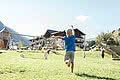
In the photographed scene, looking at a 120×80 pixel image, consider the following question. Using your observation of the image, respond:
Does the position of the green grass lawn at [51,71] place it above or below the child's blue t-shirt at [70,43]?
below

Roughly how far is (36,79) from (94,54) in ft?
67.0

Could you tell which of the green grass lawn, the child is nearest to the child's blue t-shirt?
the child

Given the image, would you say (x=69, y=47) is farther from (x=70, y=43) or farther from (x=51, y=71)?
(x=51, y=71)

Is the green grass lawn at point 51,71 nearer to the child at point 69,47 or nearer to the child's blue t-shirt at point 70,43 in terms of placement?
the child at point 69,47

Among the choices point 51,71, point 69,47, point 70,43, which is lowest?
point 51,71

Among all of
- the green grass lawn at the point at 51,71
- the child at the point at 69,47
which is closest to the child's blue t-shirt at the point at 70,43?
the child at the point at 69,47

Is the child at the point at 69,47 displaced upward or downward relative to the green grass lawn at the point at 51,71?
upward

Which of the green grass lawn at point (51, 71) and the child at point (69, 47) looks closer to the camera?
the green grass lawn at point (51, 71)

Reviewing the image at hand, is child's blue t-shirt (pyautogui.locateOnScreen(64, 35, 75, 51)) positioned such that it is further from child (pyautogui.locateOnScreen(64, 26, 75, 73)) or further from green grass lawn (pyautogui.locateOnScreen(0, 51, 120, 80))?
green grass lawn (pyautogui.locateOnScreen(0, 51, 120, 80))

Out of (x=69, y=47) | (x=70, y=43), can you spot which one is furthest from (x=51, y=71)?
(x=70, y=43)

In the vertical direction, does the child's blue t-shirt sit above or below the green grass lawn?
above

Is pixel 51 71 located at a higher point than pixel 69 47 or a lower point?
lower

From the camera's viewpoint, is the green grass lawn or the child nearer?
the green grass lawn

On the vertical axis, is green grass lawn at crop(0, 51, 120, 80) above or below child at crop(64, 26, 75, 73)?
below
